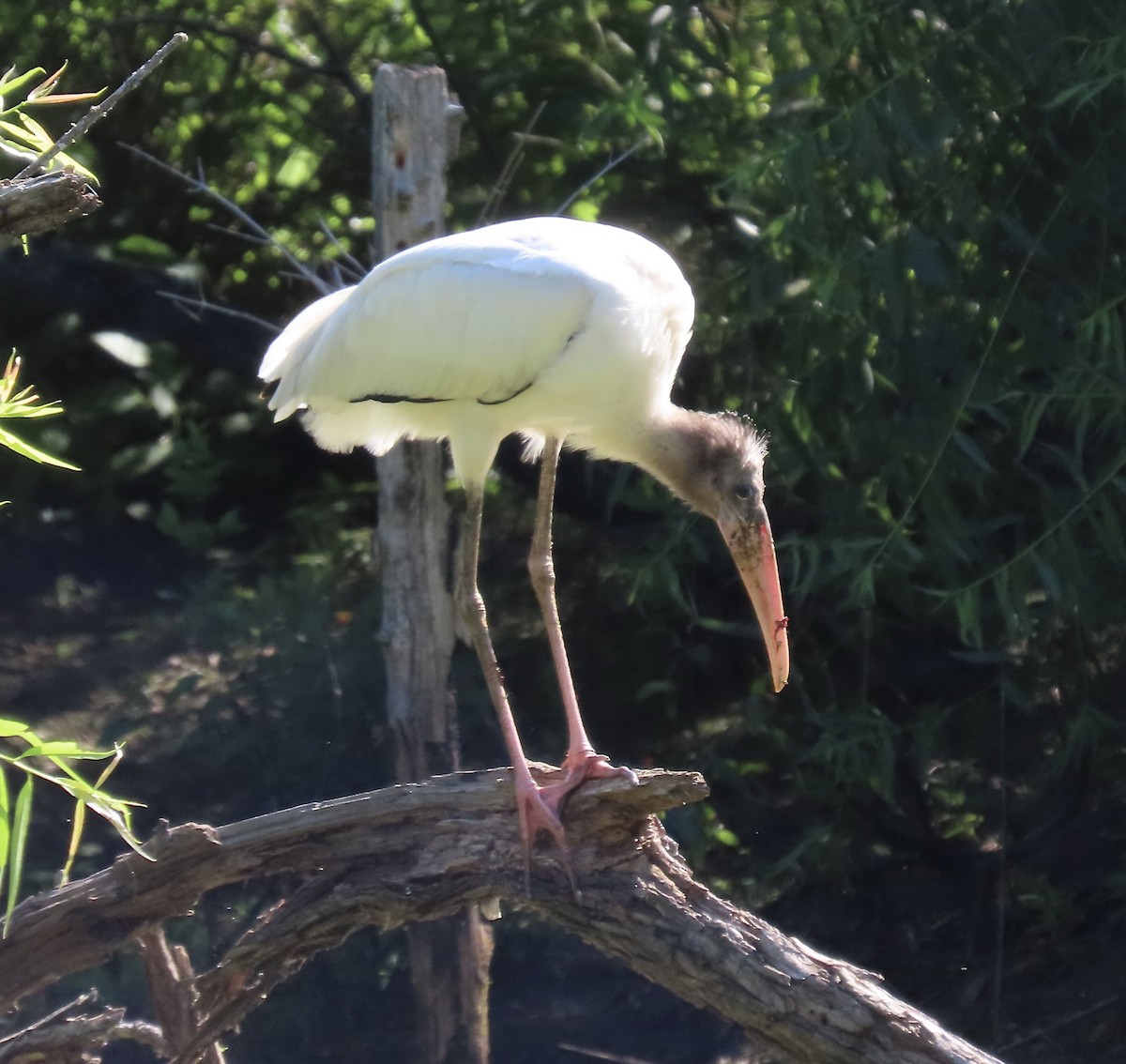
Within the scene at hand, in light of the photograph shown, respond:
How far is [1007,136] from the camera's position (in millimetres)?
4984

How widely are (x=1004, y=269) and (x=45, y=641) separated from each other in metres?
5.24

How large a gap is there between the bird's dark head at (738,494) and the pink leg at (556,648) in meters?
0.42

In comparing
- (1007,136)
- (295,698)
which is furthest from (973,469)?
A: (295,698)

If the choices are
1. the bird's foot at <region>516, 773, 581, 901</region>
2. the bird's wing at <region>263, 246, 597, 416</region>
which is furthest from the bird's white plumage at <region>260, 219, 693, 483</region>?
the bird's foot at <region>516, 773, 581, 901</region>

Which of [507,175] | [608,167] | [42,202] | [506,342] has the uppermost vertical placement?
[42,202]

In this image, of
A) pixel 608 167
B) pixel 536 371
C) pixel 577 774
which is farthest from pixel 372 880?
pixel 608 167

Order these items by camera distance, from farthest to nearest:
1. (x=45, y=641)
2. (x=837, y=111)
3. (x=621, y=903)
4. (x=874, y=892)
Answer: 1. (x=45, y=641)
2. (x=874, y=892)
3. (x=837, y=111)
4. (x=621, y=903)

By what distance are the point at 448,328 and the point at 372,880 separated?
153cm

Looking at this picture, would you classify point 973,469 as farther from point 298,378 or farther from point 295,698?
point 295,698

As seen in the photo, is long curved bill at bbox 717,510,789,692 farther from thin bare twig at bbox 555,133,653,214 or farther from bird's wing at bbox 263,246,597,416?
thin bare twig at bbox 555,133,653,214

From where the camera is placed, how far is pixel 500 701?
4387 millimetres

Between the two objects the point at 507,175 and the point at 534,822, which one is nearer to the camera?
the point at 534,822

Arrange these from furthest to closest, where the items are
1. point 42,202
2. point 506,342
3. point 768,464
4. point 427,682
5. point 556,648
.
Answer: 1. point 768,464
2. point 427,682
3. point 556,648
4. point 506,342
5. point 42,202

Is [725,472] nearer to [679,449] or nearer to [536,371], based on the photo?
[679,449]
